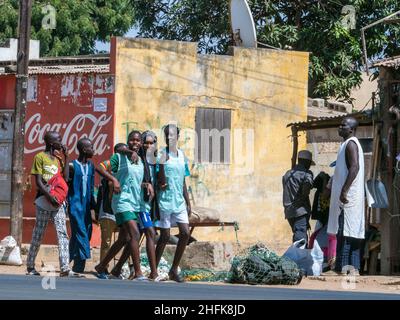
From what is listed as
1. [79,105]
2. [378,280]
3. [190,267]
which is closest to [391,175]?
[378,280]

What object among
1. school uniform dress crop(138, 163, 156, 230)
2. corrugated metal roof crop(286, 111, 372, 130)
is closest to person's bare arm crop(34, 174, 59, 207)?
school uniform dress crop(138, 163, 156, 230)

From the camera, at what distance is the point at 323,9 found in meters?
27.4

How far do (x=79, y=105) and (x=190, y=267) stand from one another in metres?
5.97

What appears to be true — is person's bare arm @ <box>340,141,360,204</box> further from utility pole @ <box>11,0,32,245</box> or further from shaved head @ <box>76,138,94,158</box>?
utility pole @ <box>11,0,32,245</box>

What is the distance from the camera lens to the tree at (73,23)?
3553cm

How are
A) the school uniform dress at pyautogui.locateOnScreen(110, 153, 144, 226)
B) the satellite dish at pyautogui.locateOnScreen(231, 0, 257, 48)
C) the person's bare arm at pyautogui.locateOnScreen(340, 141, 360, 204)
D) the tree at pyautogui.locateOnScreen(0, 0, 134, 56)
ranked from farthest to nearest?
the tree at pyautogui.locateOnScreen(0, 0, 134, 56), the satellite dish at pyautogui.locateOnScreen(231, 0, 257, 48), the person's bare arm at pyautogui.locateOnScreen(340, 141, 360, 204), the school uniform dress at pyautogui.locateOnScreen(110, 153, 144, 226)

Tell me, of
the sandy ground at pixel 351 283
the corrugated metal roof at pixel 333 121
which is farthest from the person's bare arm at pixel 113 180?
the corrugated metal roof at pixel 333 121

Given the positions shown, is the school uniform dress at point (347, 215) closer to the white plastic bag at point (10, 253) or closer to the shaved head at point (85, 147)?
the shaved head at point (85, 147)

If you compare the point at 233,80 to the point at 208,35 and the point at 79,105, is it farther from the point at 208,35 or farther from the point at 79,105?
the point at 208,35

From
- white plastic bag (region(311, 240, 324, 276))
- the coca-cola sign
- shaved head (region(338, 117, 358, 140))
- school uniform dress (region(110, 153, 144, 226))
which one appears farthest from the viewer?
the coca-cola sign

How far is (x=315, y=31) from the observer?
1070 inches

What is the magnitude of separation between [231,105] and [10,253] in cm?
632

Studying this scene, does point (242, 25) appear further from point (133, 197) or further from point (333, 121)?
point (133, 197)

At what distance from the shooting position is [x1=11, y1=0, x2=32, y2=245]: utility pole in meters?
17.3
